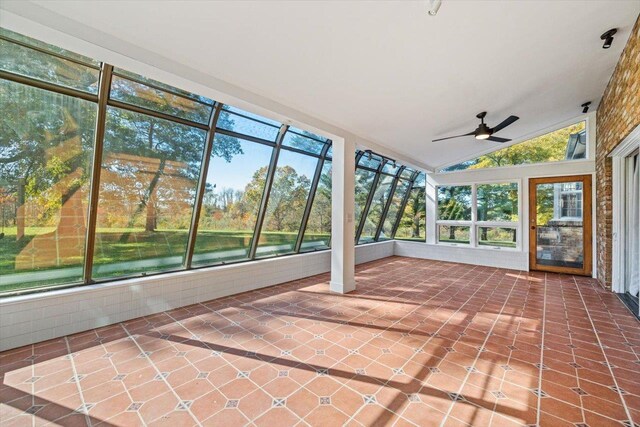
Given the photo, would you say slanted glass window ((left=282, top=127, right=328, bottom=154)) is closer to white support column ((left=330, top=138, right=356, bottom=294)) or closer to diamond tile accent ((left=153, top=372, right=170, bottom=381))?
white support column ((left=330, top=138, right=356, bottom=294))

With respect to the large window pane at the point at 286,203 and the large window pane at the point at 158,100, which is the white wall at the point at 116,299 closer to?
the large window pane at the point at 286,203

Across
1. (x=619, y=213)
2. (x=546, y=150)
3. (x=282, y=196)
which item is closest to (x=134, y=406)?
(x=282, y=196)

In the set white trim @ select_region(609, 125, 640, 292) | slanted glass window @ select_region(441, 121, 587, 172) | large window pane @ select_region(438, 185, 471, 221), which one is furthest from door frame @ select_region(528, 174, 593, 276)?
white trim @ select_region(609, 125, 640, 292)

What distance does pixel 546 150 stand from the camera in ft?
21.6

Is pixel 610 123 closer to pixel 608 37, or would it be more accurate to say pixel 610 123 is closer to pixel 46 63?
pixel 608 37

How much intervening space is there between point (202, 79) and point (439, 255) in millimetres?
7314

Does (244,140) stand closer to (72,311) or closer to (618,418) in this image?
(72,311)

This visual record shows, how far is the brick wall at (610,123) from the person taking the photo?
126 inches

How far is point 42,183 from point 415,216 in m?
8.29

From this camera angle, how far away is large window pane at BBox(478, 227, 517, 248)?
6930 millimetres

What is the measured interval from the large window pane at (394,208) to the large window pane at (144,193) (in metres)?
5.95

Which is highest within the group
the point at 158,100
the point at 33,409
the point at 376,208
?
the point at 158,100

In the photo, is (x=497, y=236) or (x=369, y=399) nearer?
(x=369, y=399)

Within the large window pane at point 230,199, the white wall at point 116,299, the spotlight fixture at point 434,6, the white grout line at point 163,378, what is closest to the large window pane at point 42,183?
the white wall at point 116,299
